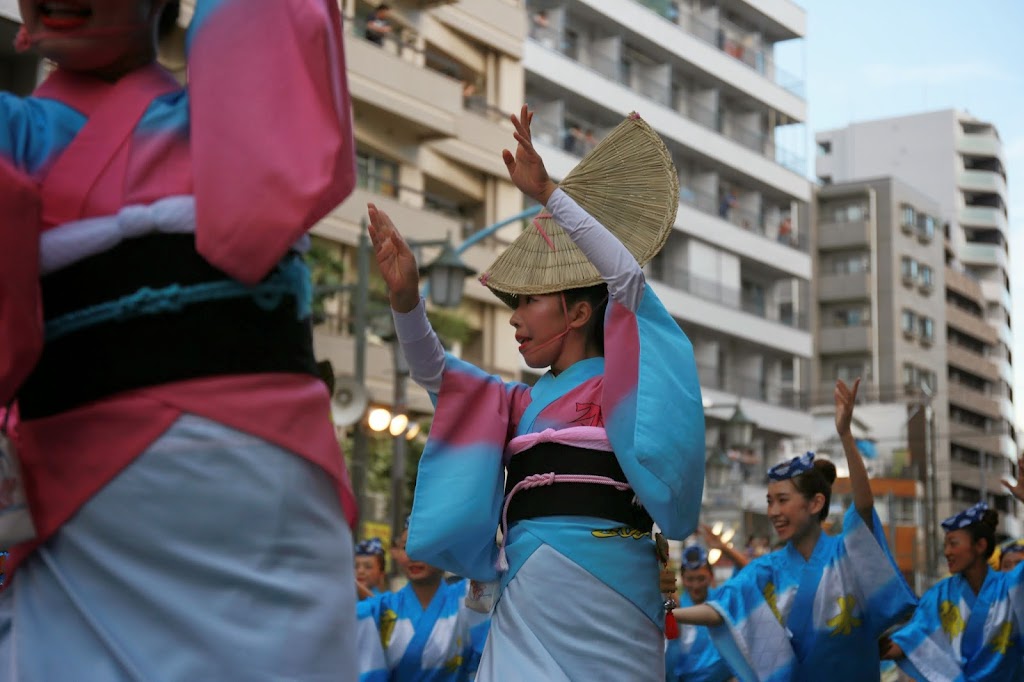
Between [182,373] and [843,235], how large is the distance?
6245 centimetres

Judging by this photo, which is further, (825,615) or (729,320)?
(729,320)

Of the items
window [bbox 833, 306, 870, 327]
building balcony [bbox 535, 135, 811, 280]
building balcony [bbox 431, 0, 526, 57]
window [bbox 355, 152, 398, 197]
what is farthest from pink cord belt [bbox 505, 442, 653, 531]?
window [bbox 833, 306, 870, 327]

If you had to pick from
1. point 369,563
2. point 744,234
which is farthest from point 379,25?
point 369,563

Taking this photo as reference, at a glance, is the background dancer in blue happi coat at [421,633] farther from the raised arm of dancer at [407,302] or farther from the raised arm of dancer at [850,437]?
the raised arm of dancer at [407,302]

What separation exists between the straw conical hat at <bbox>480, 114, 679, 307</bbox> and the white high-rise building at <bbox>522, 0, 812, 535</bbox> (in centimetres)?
3064

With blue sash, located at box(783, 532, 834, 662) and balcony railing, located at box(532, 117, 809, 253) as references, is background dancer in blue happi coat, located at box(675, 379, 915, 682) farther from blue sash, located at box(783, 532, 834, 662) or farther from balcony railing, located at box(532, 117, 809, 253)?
balcony railing, located at box(532, 117, 809, 253)

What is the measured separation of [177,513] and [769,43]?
48.0 meters

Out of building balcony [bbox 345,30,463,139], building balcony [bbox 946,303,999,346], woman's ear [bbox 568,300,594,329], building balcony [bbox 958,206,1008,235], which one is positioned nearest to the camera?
woman's ear [bbox 568,300,594,329]

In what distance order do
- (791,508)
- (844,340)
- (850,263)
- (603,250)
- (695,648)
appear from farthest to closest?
(850,263) → (844,340) → (695,648) → (791,508) → (603,250)

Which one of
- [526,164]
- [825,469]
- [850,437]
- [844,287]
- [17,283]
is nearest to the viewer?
[17,283]

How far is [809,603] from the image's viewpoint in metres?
7.51

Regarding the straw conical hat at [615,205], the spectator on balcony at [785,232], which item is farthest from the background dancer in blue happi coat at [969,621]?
the spectator on balcony at [785,232]

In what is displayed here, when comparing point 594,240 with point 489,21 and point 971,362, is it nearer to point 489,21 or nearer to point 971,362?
point 489,21

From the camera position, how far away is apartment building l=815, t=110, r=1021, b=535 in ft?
241
